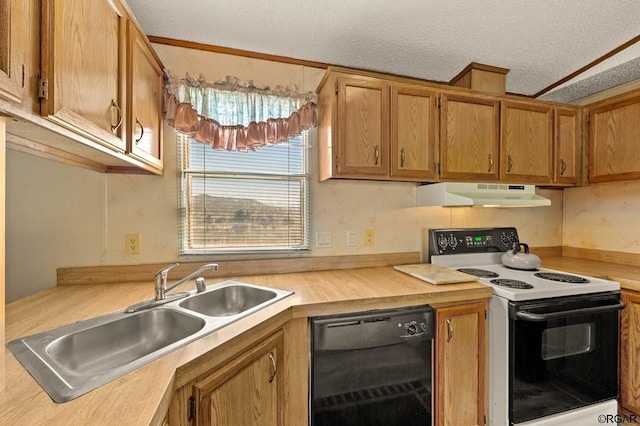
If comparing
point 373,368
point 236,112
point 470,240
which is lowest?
point 373,368

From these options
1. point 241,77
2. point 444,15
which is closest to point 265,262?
point 241,77

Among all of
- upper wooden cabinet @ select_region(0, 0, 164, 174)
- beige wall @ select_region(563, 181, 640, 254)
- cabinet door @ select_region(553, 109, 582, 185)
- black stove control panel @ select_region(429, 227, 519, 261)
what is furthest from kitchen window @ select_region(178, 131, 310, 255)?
beige wall @ select_region(563, 181, 640, 254)

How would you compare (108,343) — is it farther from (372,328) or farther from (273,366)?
(372,328)

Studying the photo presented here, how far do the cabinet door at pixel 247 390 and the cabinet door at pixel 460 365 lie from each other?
2.68 feet

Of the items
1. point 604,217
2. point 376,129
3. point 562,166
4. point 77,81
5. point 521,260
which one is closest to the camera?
point 77,81

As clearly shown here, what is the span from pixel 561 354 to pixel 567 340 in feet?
0.28

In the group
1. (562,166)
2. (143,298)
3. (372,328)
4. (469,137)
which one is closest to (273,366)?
(372,328)

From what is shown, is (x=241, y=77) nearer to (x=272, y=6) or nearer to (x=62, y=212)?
(x=272, y=6)

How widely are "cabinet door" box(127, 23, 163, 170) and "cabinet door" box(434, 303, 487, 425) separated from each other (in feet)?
5.47

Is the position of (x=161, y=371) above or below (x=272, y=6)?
below

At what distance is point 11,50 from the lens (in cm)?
69

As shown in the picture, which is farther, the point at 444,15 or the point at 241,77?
the point at 241,77

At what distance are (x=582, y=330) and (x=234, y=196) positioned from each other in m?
2.22

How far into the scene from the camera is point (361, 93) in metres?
1.79
